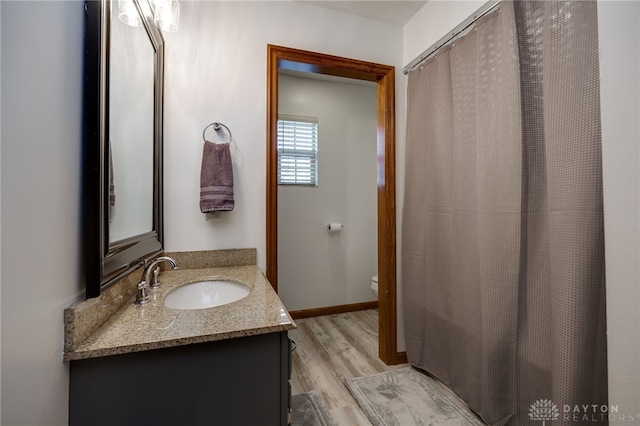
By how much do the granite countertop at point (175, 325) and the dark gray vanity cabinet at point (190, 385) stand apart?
40mm

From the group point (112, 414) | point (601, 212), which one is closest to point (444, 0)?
point (601, 212)

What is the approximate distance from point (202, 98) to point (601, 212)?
193cm

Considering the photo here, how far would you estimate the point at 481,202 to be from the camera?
4.45 feet

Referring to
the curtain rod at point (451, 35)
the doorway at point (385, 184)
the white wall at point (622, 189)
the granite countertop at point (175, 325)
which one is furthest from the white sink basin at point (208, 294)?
the curtain rod at point (451, 35)

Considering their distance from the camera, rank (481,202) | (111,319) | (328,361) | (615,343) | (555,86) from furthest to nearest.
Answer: (328,361), (481,202), (555,86), (111,319), (615,343)

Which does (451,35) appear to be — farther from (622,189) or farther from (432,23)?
(622,189)

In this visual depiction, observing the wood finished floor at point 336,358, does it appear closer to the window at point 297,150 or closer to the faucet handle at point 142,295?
the faucet handle at point 142,295

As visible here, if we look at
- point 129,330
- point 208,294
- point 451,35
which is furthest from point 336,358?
point 451,35

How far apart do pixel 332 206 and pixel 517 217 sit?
75.0 inches

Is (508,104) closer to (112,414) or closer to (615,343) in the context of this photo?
(615,343)

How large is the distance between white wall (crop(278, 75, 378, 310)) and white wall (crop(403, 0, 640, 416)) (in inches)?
90.2

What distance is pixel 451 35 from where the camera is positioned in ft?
5.23

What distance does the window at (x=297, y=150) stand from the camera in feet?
9.18

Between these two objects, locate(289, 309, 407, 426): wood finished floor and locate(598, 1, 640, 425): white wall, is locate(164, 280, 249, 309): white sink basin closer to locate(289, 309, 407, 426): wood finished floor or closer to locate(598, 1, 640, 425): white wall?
locate(289, 309, 407, 426): wood finished floor
